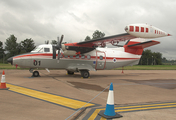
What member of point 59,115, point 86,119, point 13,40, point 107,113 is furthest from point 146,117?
point 13,40

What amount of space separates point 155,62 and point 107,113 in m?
91.5

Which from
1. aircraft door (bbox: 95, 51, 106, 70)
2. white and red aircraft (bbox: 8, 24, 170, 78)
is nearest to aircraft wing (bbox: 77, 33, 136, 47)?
white and red aircraft (bbox: 8, 24, 170, 78)

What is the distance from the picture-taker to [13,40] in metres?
65.9

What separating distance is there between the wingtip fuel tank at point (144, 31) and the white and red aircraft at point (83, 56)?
11.8 feet

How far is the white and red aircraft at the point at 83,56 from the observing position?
1352 cm

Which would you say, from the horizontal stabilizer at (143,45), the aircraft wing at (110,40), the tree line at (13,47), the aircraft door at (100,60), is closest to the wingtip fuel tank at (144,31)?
the aircraft wing at (110,40)

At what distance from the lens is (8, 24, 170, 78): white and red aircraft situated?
44.4 feet

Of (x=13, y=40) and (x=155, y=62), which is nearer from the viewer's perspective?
(x=13, y=40)

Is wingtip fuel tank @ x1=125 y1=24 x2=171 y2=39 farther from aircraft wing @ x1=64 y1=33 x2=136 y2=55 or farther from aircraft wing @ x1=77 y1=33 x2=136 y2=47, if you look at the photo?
aircraft wing @ x1=64 y1=33 x2=136 y2=55

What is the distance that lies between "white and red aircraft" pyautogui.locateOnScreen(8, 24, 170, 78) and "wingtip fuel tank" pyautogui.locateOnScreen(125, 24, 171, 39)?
142 inches

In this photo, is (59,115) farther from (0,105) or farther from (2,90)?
(2,90)

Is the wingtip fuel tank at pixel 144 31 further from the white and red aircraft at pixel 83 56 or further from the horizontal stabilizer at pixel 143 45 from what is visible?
the horizontal stabilizer at pixel 143 45

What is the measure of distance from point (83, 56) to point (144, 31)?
8772mm

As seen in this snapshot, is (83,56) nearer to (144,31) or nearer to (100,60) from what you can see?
(100,60)
